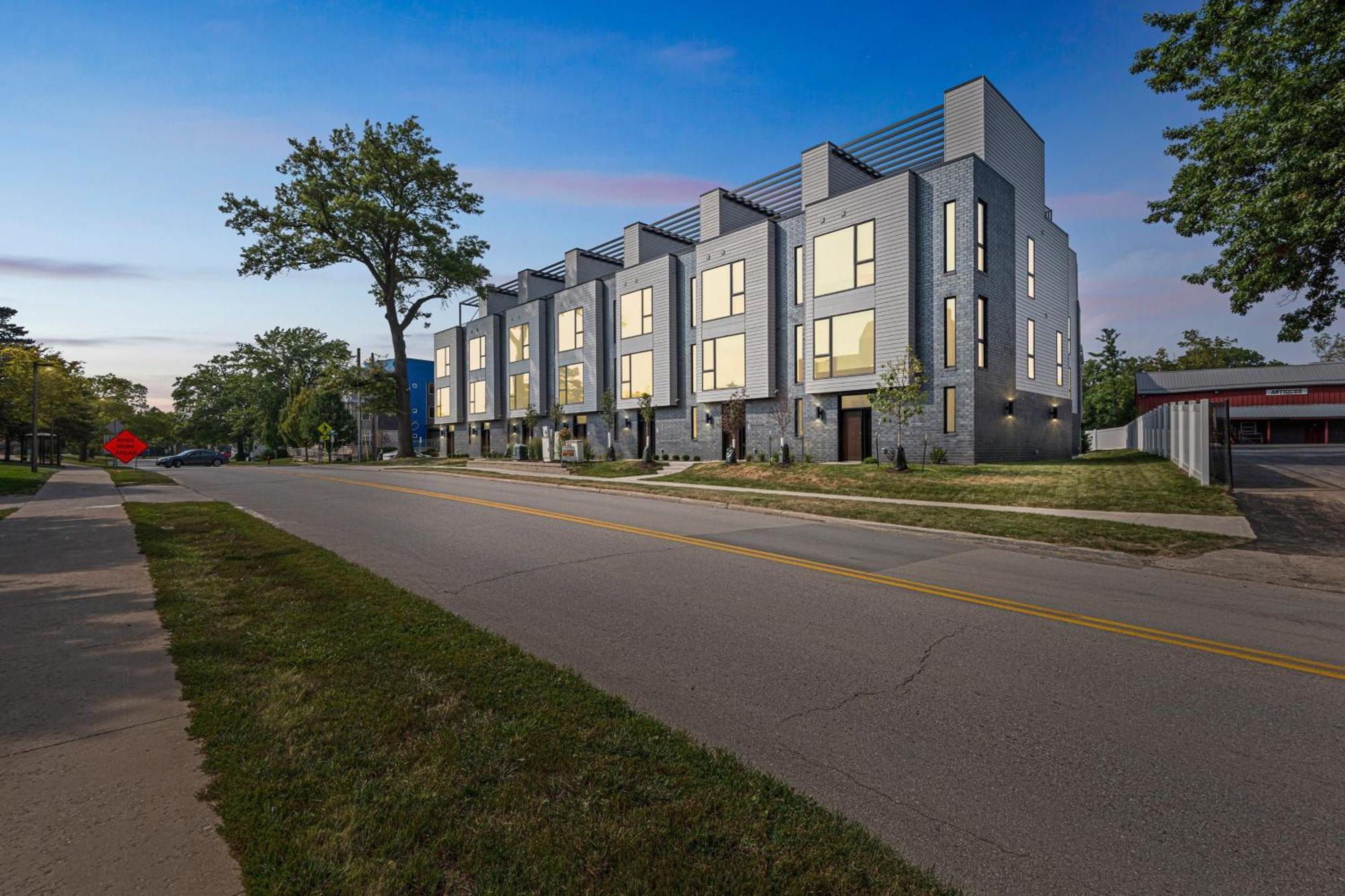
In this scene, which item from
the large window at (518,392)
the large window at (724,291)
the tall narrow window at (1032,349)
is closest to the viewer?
the tall narrow window at (1032,349)

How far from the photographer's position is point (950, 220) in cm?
2273

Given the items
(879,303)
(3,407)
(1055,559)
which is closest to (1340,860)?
(1055,559)

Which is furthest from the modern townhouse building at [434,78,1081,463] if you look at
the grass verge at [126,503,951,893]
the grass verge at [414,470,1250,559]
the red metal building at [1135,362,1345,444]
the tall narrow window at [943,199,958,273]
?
the red metal building at [1135,362,1345,444]

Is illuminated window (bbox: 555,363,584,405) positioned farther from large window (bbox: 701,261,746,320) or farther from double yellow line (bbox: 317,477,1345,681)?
double yellow line (bbox: 317,477,1345,681)

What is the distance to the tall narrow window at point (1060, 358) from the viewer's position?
28859 millimetres

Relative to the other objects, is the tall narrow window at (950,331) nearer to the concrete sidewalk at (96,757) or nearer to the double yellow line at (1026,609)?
the double yellow line at (1026,609)

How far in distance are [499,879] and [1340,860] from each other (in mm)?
3513

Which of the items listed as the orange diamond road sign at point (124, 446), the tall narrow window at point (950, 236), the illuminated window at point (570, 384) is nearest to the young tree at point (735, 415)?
the tall narrow window at point (950, 236)

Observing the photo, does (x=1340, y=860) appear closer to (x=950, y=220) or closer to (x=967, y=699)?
(x=967, y=699)

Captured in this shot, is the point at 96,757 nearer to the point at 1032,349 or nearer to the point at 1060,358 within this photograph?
the point at 1032,349

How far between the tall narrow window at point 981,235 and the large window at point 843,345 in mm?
4237

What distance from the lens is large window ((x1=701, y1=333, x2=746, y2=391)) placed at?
2969 cm

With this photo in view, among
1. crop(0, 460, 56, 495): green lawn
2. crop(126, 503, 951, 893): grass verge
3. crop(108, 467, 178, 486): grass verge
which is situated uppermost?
crop(0, 460, 56, 495): green lawn

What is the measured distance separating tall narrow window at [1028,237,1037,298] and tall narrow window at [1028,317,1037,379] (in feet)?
4.19
